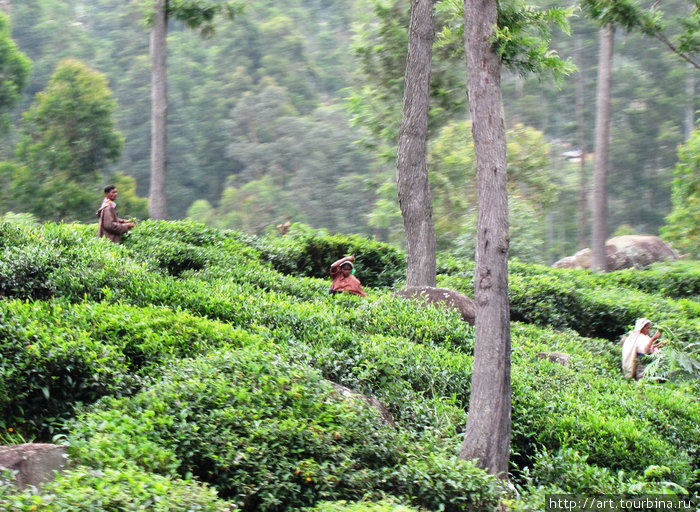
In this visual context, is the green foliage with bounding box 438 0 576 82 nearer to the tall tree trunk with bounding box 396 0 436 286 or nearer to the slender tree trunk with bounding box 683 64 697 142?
the tall tree trunk with bounding box 396 0 436 286

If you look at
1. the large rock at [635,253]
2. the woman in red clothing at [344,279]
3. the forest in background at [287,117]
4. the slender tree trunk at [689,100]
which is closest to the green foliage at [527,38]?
the woman in red clothing at [344,279]

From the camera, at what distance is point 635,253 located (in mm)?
22297

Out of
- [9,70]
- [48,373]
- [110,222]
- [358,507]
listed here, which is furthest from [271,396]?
[9,70]

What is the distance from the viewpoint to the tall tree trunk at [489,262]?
21.5 feet

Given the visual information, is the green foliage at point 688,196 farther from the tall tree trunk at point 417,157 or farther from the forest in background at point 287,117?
the tall tree trunk at point 417,157

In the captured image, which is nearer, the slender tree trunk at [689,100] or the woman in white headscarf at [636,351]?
the woman in white headscarf at [636,351]

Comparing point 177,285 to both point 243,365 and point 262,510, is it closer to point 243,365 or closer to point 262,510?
point 243,365

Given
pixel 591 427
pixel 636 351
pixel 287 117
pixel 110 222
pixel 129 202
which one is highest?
pixel 287 117

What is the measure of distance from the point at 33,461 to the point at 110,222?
6.71 m

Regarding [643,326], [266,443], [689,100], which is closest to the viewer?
[266,443]

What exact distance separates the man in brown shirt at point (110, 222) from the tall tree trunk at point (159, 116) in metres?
5.21

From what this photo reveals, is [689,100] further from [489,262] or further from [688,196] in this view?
[489,262]

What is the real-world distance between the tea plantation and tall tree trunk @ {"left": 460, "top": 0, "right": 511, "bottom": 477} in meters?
0.32

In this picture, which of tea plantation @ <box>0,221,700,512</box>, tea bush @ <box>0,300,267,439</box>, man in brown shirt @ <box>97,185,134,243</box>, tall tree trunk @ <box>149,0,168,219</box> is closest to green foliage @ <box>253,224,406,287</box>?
tea plantation @ <box>0,221,700,512</box>
